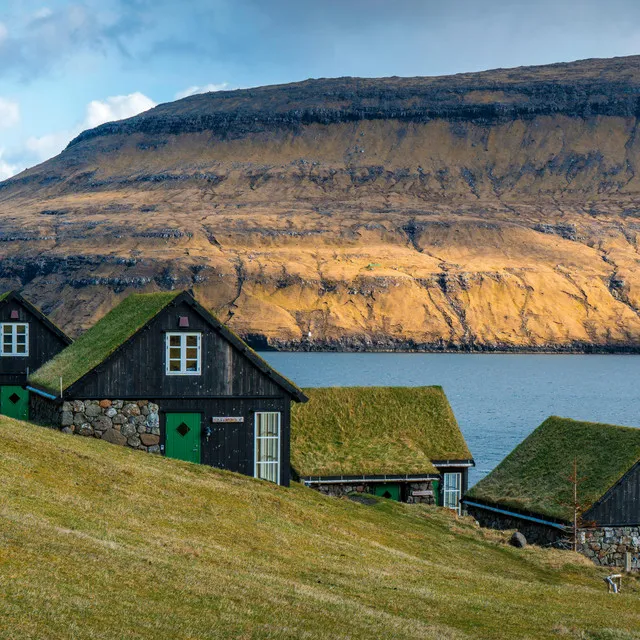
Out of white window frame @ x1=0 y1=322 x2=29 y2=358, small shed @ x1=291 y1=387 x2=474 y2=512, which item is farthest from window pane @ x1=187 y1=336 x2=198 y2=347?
white window frame @ x1=0 y1=322 x2=29 y2=358

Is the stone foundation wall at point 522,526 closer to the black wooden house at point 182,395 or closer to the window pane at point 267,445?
the black wooden house at point 182,395

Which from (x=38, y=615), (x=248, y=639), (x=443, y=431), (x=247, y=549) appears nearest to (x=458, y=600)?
(x=247, y=549)

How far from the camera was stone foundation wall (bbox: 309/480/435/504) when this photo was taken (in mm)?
42688

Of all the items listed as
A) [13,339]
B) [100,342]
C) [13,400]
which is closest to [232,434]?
[100,342]

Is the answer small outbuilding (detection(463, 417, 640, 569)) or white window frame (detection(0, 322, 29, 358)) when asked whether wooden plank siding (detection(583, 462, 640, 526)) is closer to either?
small outbuilding (detection(463, 417, 640, 569))

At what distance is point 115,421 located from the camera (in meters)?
37.4

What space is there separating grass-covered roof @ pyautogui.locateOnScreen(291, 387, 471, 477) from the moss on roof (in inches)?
313

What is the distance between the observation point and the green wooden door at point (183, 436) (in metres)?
37.8

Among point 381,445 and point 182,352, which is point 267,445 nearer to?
point 182,352

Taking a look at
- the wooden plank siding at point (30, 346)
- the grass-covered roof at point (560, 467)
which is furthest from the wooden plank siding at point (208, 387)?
the wooden plank siding at point (30, 346)

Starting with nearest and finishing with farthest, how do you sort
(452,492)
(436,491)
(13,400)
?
(13,400) → (436,491) → (452,492)

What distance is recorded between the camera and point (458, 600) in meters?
22.5

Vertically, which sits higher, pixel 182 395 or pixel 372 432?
pixel 182 395

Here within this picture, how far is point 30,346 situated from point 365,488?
→ 48.4 ft
